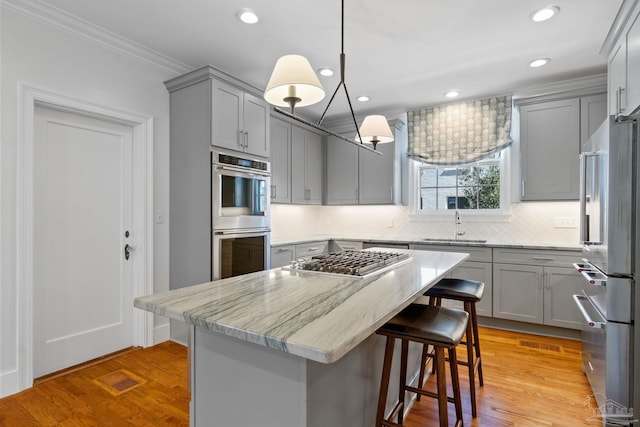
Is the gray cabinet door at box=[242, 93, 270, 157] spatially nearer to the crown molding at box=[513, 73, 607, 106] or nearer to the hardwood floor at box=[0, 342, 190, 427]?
the hardwood floor at box=[0, 342, 190, 427]

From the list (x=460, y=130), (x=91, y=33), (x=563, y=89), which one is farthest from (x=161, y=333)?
(x=563, y=89)

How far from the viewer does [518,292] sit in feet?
11.4

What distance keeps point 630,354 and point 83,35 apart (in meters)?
4.22

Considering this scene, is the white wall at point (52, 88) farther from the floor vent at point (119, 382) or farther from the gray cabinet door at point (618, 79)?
the gray cabinet door at point (618, 79)

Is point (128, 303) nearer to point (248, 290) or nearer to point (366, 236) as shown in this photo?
point (248, 290)

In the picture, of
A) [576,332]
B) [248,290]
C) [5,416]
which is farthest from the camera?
[576,332]

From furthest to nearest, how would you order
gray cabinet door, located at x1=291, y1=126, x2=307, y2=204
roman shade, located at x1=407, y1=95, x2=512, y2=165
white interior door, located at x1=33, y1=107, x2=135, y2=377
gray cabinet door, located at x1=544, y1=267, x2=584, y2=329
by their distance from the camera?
1. gray cabinet door, located at x1=291, y1=126, x2=307, y2=204
2. roman shade, located at x1=407, y1=95, x2=512, y2=165
3. gray cabinet door, located at x1=544, y1=267, x2=584, y2=329
4. white interior door, located at x1=33, y1=107, x2=135, y2=377

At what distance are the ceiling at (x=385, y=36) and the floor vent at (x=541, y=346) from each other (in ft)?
8.79

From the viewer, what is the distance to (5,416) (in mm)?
2031

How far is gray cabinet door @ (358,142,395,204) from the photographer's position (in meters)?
4.50

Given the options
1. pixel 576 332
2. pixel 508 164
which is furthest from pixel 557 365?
pixel 508 164

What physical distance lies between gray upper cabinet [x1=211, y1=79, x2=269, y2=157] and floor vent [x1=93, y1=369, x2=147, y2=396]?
6.48ft

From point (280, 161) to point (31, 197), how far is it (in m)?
2.46

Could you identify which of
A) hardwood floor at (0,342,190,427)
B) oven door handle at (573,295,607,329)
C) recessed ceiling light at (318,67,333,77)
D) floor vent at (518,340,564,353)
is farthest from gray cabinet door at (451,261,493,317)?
hardwood floor at (0,342,190,427)
